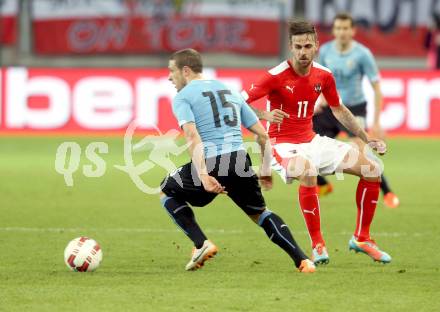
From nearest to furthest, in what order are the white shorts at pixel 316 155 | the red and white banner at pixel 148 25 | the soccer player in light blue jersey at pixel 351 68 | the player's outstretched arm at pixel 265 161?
the player's outstretched arm at pixel 265 161, the white shorts at pixel 316 155, the soccer player in light blue jersey at pixel 351 68, the red and white banner at pixel 148 25

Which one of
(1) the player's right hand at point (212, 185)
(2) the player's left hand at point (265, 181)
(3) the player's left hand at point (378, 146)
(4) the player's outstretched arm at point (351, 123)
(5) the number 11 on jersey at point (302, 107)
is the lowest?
(2) the player's left hand at point (265, 181)

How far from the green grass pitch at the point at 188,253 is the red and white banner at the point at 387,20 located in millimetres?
12069

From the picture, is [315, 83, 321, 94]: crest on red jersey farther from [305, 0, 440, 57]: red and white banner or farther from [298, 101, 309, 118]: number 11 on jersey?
[305, 0, 440, 57]: red and white banner

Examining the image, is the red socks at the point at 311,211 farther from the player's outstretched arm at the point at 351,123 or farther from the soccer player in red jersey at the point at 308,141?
the player's outstretched arm at the point at 351,123

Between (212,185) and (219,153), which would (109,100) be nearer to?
(219,153)

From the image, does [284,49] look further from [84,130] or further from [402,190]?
[402,190]

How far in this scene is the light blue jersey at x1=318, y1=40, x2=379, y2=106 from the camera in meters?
12.6

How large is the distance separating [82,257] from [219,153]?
1.20 metres

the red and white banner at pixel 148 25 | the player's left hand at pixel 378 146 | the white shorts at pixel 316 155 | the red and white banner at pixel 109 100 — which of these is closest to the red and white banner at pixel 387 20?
the red and white banner at pixel 148 25

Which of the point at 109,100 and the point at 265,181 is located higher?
the point at 265,181

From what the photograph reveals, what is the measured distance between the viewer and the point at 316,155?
903 centimetres

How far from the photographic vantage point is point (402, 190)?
14.4 m

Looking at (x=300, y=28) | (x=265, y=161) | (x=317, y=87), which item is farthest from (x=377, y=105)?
(x=265, y=161)

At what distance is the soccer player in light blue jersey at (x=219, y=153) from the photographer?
27.3ft
